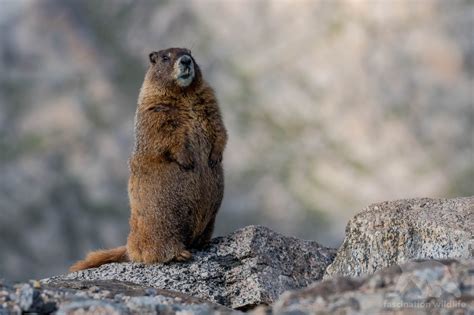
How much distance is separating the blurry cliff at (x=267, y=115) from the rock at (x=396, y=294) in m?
54.7

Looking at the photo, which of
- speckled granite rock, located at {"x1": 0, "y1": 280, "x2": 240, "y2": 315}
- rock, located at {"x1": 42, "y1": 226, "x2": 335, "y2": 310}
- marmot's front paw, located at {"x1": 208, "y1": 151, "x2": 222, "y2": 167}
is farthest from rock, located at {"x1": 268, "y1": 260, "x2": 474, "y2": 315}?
marmot's front paw, located at {"x1": 208, "y1": 151, "x2": 222, "y2": 167}

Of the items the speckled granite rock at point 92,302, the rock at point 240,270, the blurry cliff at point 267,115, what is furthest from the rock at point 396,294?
the blurry cliff at point 267,115

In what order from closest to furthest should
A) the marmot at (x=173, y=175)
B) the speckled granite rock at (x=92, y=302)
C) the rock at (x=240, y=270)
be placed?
1. the speckled granite rock at (x=92, y=302)
2. the rock at (x=240, y=270)
3. the marmot at (x=173, y=175)

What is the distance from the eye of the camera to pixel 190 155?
38.3ft

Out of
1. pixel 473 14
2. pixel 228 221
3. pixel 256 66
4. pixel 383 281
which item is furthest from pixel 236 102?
pixel 383 281

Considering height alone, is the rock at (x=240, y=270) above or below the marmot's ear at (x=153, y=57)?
below

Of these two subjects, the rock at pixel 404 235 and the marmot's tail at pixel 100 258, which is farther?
the marmot's tail at pixel 100 258

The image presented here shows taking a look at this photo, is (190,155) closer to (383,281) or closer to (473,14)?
(383,281)

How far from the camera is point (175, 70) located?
12.2 meters

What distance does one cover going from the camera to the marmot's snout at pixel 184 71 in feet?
39.9

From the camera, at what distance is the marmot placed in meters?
11.5

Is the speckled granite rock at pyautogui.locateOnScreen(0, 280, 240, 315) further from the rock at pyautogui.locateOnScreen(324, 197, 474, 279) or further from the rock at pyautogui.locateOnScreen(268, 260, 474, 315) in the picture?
the rock at pyautogui.locateOnScreen(324, 197, 474, 279)

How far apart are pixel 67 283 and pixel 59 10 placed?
242 feet

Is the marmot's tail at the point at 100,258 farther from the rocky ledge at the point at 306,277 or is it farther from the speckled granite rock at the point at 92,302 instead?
the speckled granite rock at the point at 92,302
